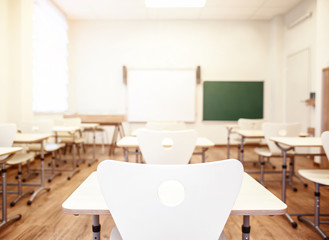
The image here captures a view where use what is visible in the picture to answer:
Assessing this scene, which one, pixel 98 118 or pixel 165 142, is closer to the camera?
pixel 165 142

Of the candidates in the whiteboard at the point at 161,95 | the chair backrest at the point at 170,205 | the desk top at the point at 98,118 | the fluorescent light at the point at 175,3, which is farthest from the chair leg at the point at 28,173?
the fluorescent light at the point at 175,3

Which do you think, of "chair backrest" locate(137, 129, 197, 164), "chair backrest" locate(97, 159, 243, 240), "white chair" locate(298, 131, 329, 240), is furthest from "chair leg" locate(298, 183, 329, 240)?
"chair backrest" locate(97, 159, 243, 240)

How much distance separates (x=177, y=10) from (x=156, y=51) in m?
1.12

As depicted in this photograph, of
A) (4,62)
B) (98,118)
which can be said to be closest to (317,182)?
(4,62)

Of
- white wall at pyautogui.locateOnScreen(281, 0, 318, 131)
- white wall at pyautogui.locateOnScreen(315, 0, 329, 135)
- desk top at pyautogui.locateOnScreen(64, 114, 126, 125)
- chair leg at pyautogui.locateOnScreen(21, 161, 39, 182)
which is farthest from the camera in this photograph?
desk top at pyautogui.locateOnScreen(64, 114, 126, 125)

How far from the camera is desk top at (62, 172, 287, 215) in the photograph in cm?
83

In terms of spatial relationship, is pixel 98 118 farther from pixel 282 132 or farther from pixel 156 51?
pixel 282 132

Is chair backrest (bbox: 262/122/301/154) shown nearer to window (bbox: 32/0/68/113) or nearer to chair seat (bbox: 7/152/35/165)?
chair seat (bbox: 7/152/35/165)

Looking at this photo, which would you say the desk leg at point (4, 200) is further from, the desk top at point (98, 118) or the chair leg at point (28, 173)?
the desk top at point (98, 118)

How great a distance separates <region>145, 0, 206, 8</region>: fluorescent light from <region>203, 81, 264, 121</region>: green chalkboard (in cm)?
188

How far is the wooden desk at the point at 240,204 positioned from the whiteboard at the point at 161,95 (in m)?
5.34

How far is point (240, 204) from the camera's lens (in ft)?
2.89

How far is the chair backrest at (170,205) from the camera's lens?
0.67 m

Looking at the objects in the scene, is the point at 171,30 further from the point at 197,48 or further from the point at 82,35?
the point at 82,35
